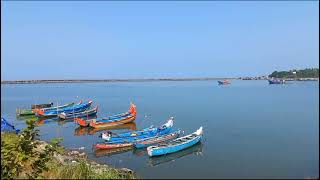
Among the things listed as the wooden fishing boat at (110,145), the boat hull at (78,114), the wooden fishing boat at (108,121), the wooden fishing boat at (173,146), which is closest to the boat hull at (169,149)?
the wooden fishing boat at (173,146)

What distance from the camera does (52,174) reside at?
6.91m

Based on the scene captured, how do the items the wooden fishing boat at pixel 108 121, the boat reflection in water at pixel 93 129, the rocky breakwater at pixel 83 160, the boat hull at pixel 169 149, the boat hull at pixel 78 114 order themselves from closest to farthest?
the rocky breakwater at pixel 83 160 → the boat hull at pixel 169 149 → the boat reflection in water at pixel 93 129 → the wooden fishing boat at pixel 108 121 → the boat hull at pixel 78 114

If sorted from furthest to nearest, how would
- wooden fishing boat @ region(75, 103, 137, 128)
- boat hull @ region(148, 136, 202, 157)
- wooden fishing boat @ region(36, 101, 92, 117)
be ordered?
wooden fishing boat @ region(36, 101, 92, 117) → wooden fishing boat @ region(75, 103, 137, 128) → boat hull @ region(148, 136, 202, 157)

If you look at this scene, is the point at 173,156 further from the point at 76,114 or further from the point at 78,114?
the point at 78,114

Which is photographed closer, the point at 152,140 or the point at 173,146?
the point at 173,146

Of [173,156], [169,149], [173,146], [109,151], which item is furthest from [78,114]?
[173,156]

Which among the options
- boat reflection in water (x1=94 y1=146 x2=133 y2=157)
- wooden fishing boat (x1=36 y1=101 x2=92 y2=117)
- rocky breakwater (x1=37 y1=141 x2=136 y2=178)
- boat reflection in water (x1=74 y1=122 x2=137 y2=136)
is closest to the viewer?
rocky breakwater (x1=37 y1=141 x2=136 y2=178)

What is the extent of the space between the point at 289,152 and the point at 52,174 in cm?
1784

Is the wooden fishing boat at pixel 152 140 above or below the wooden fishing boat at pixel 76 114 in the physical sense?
above

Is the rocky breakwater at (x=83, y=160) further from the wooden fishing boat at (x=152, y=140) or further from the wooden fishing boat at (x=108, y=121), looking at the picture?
the wooden fishing boat at (x=108, y=121)

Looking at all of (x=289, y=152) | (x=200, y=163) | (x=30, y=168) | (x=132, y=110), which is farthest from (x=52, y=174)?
(x=132, y=110)

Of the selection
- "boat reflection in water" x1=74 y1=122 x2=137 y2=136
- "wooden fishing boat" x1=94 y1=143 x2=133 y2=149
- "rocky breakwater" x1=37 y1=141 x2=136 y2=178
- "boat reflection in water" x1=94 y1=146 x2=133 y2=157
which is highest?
"rocky breakwater" x1=37 y1=141 x2=136 y2=178

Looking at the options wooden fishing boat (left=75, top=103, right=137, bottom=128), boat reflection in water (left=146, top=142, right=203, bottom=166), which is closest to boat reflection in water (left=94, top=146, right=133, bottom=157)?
Answer: boat reflection in water (left=146, top=142, right=203, bottom=166)

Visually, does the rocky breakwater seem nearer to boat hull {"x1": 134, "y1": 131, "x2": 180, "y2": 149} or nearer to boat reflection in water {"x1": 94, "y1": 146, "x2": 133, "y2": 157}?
boat reflection in water {"x1": 94, "y1": 146, "x2": 133, "y2": 157}
